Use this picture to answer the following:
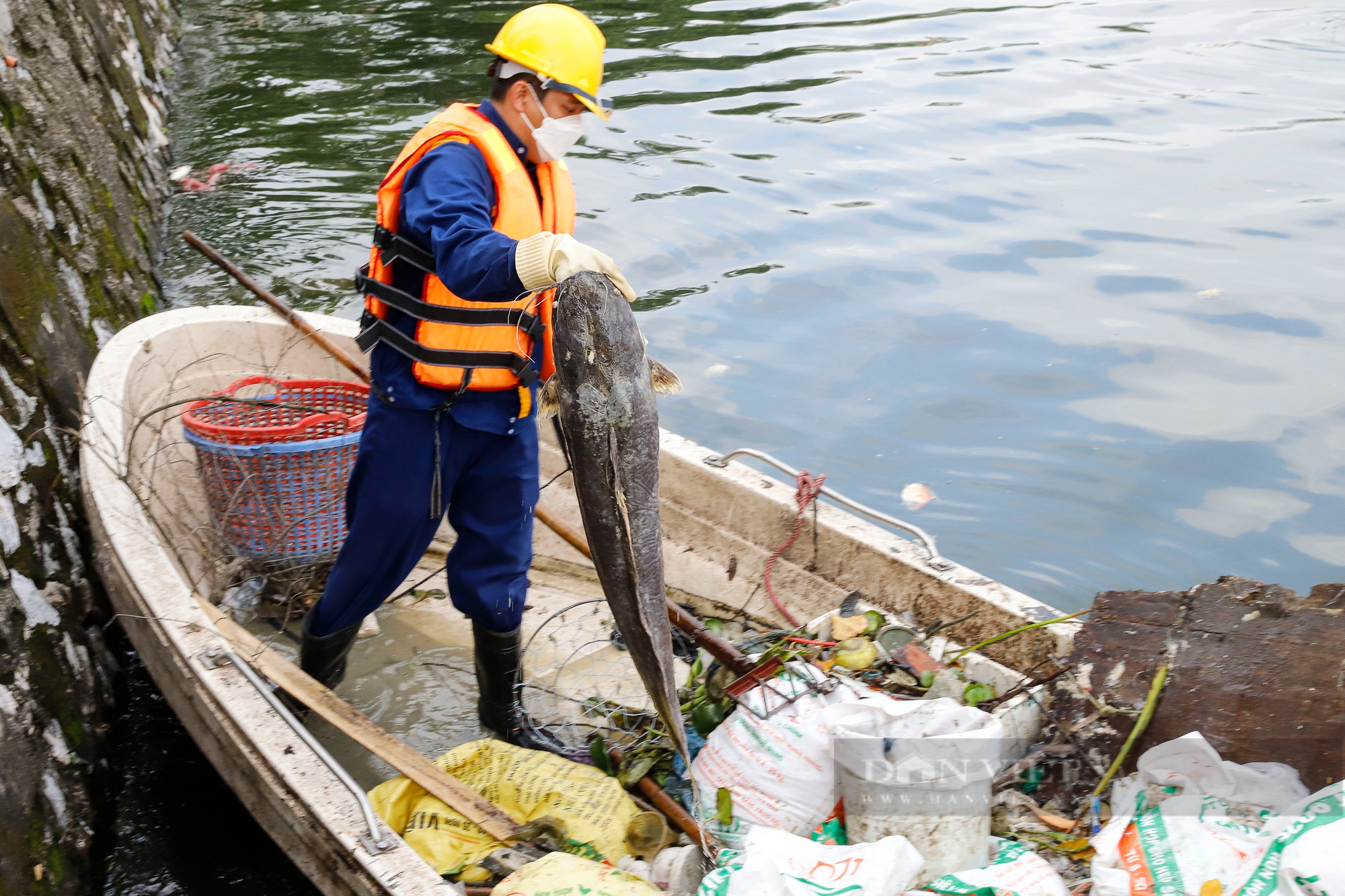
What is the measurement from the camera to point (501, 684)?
4.15 meters

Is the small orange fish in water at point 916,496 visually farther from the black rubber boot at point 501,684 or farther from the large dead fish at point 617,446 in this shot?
the large dead fish at point 617,446

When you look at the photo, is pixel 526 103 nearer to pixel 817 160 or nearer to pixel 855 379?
pixel 855 379

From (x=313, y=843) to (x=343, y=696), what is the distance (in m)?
1.50

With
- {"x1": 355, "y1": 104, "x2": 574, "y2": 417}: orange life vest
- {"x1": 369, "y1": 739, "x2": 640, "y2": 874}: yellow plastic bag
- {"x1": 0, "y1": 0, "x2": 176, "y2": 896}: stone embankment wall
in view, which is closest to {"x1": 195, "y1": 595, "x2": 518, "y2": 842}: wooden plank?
{"x1": 369, "y1": 739, "x2": 640, "y2": 874}: yellow plastic bag

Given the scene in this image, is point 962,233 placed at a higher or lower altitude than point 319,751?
higher

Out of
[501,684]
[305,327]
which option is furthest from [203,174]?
[501,684]

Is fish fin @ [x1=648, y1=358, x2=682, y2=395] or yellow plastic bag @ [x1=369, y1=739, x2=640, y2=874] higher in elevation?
fish fin @ [x1=648, y1=358, x2=682, y2=395]

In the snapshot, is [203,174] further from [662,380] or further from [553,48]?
[662,380]

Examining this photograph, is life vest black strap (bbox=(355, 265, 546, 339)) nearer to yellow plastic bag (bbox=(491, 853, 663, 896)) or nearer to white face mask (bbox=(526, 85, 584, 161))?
white face mask (bbox=(526, 85, 584, 161))

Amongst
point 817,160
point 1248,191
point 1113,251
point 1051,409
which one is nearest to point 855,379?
point 1051,409

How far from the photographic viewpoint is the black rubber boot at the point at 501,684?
13.3ft

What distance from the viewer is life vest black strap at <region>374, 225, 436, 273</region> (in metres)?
3.31

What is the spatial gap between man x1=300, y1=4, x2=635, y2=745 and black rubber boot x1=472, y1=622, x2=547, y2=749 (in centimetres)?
6

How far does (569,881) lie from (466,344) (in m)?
1.62
